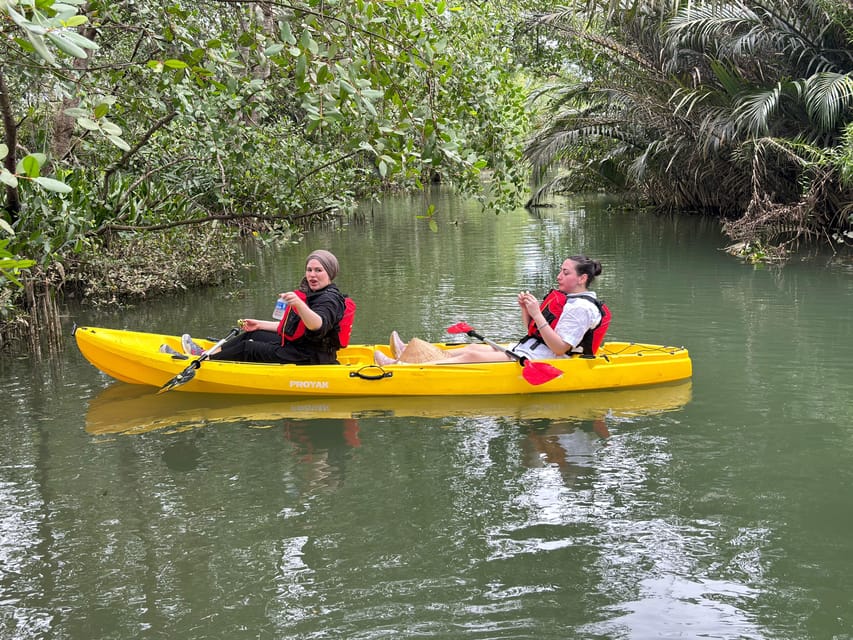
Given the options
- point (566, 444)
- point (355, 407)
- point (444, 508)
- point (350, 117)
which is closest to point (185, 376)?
point (355, 407)

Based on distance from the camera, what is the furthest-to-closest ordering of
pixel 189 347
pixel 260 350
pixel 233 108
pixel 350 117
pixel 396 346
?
pixel 233 108, pixel 396 346, pixel 189 347, pixel 260 350, pixel 350 117

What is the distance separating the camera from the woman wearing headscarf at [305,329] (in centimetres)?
689

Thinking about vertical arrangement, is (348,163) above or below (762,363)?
above

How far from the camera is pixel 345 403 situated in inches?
280

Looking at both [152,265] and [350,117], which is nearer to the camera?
[350,117]

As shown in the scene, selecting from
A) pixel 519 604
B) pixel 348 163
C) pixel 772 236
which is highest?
pixel 348 163

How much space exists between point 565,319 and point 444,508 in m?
2.42

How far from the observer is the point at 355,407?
23.0 ft

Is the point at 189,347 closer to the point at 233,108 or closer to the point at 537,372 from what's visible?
the point at 233,108

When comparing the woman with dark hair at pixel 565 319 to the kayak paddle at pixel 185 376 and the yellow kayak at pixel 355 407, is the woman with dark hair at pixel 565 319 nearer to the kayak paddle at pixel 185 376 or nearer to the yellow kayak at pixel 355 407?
the yellow kayak at pixel 355 407

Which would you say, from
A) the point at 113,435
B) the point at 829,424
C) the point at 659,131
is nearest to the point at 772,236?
the point at 659,131

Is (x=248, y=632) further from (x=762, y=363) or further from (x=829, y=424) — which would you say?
(x=762, y=363)

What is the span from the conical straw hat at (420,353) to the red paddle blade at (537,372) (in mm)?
A: 772

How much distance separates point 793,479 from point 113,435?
4.45 m
